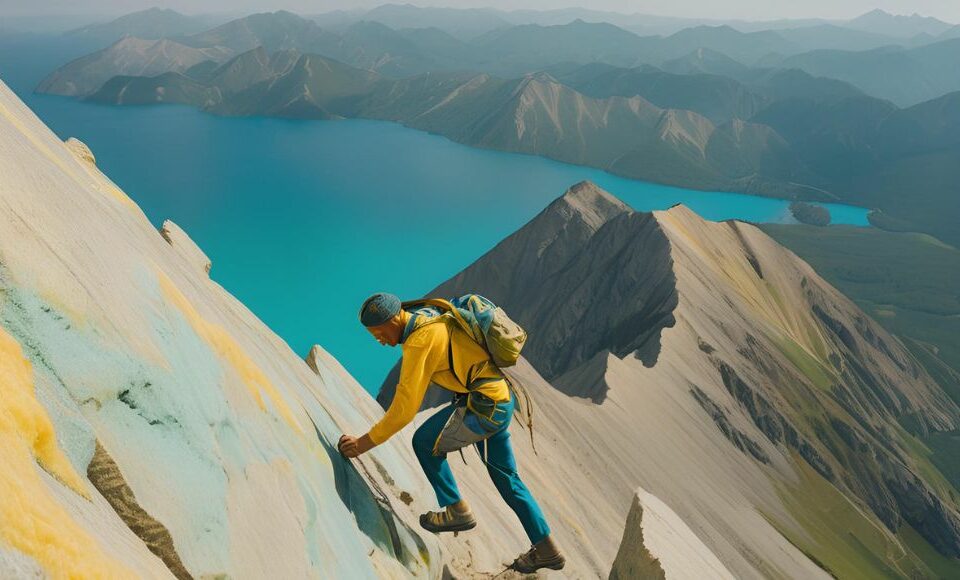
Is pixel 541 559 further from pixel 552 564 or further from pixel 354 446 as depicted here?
pixel 354 446

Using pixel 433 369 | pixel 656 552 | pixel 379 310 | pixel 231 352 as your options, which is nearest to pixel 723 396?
pixel 656 552

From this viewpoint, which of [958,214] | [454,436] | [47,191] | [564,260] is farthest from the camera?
[958,214]

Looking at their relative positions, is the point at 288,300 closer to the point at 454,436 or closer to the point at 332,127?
the point at 454,436

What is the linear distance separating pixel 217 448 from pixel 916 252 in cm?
15281

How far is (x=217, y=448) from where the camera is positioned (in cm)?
497

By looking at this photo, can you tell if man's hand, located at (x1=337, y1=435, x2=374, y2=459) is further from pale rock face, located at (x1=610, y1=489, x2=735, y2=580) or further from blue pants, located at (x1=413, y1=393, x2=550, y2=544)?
pale rock face, located at (x1=610, y1=489, x2=735, y2=580)

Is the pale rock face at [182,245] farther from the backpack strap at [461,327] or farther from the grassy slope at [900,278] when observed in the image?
the grassy slope at [900,278]

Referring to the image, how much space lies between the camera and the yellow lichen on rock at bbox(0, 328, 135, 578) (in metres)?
2.57

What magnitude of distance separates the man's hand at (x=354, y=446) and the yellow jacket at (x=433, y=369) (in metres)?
0.18

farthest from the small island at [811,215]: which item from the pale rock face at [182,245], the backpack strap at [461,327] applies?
the backpack strap at [461,327]

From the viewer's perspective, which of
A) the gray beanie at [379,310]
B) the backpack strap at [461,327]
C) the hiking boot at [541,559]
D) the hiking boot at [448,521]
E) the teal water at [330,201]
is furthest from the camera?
the teal water at [330,201]

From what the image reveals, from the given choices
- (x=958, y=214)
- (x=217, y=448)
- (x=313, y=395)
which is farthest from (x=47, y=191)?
(x=958, y=214)

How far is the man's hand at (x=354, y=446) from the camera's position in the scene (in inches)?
262

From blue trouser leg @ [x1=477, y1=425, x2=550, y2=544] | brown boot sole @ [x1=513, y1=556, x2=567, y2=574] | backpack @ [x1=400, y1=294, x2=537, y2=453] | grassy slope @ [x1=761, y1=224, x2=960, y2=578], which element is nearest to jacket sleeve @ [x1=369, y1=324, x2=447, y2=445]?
backpack @ [x1=400, y1=294, x2=537, y2=453]
